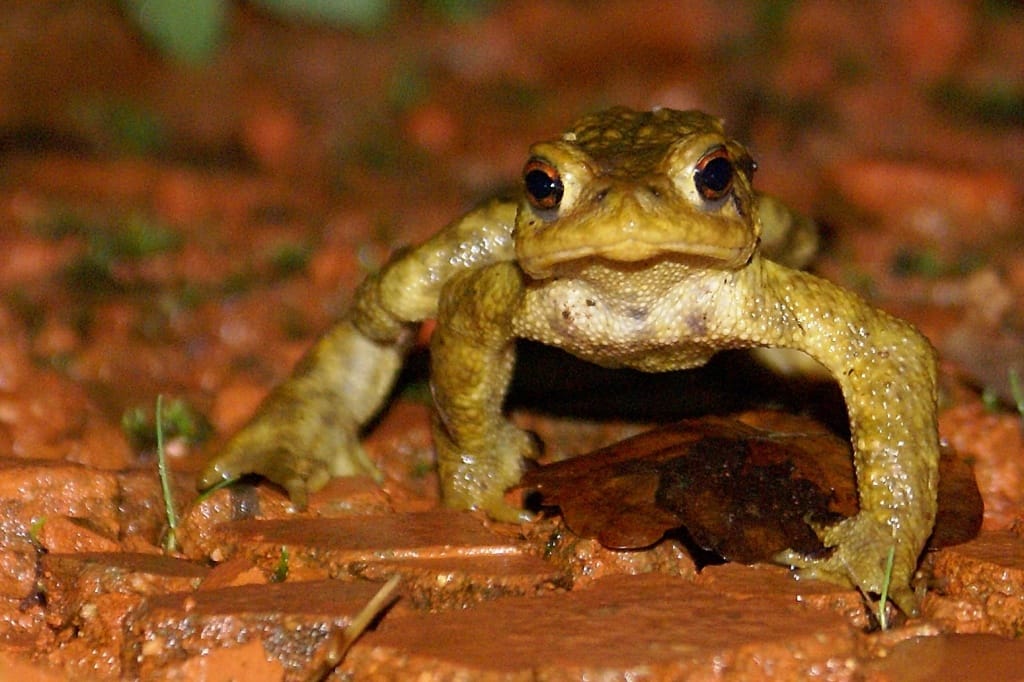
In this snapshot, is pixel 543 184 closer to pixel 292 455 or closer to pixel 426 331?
pixel 292 455

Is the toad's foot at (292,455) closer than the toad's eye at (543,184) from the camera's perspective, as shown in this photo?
No

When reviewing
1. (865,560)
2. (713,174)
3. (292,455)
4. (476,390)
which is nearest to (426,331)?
(292,455)

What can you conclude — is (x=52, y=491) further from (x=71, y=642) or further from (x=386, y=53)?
(x=386, y=53)

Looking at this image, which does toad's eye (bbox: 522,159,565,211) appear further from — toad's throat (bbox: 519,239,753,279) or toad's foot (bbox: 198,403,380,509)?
toad's foot (bbox: 198,403,380,509)

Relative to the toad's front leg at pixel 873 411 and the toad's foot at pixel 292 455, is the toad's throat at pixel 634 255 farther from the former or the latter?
the toad's foot at pixel 292 455

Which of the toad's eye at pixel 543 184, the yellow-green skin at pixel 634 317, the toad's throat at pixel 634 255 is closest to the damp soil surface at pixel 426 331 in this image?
the yellow-green skin at pixel 634 317

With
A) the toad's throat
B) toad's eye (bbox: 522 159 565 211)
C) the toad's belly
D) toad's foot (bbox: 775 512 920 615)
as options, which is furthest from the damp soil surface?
toad's eye (bbox: 522 159 565 211)

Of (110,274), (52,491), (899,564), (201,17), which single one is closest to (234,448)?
(52,491)
